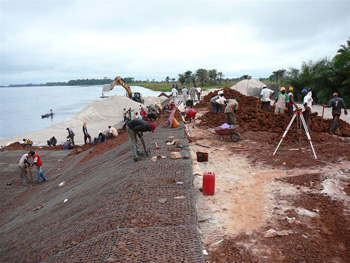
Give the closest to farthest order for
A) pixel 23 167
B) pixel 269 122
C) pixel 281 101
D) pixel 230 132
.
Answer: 1. pixel 230 132
2. pixel 23 167
3. pixel 269 122
4. pixel 281 101

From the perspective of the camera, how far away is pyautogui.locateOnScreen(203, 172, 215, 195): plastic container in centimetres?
551

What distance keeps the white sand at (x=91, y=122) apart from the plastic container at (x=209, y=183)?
18544 millimetres

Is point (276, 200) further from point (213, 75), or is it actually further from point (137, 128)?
point (213, 75)

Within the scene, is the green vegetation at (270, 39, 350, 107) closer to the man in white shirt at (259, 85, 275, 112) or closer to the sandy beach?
the sandy beach

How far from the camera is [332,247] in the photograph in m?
3.79

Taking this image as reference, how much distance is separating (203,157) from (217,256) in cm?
434

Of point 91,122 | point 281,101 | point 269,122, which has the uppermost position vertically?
point 281,101

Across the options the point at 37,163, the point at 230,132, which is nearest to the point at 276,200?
the point at 230,132

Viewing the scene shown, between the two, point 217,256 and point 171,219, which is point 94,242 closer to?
point 171,219

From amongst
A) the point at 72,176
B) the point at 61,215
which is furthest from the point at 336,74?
the point at 61,215

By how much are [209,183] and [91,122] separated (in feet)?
93.7

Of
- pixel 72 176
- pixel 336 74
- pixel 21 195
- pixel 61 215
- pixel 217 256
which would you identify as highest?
pixel 336 74

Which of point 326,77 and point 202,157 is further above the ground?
point 326,77

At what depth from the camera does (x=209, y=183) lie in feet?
18.2
